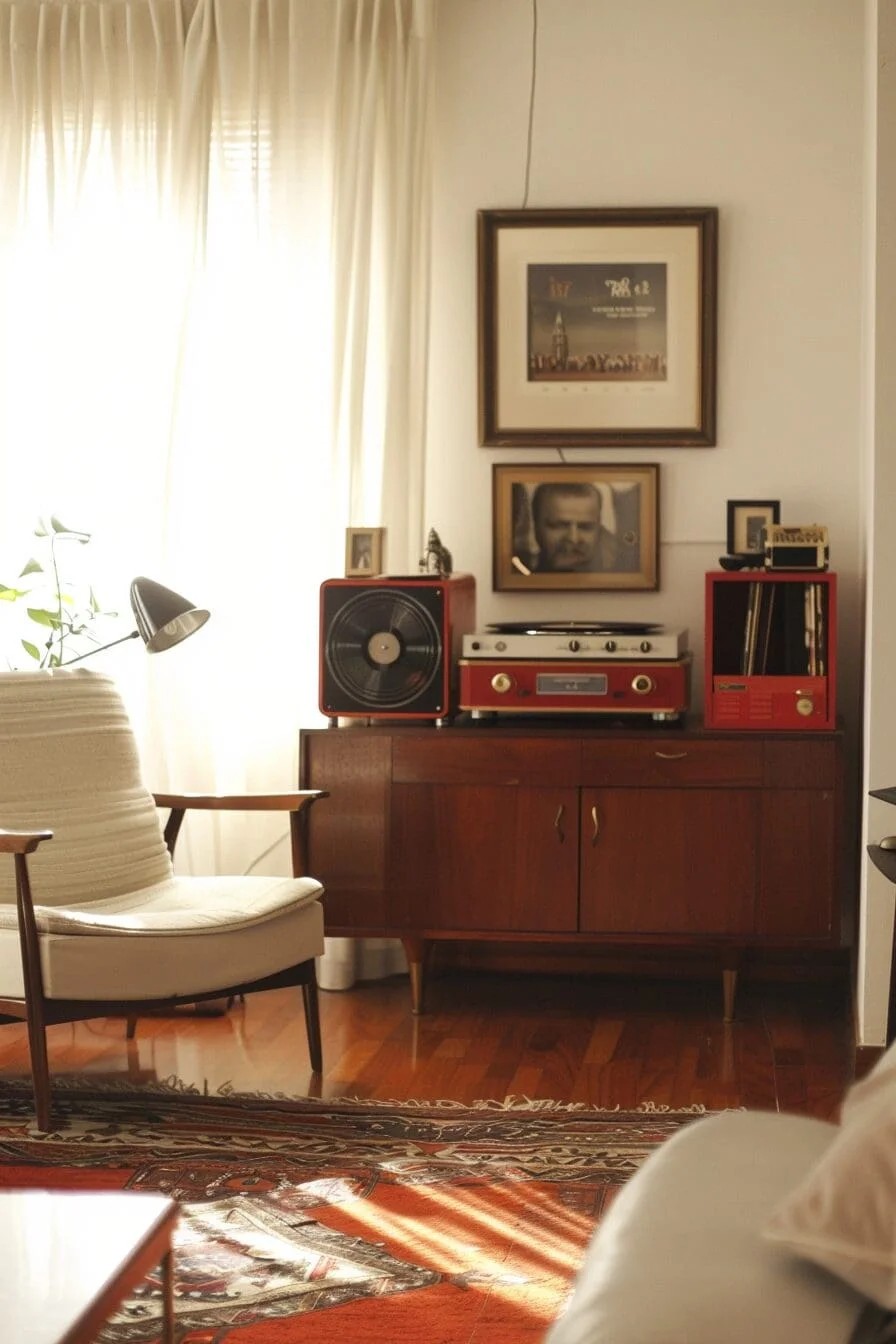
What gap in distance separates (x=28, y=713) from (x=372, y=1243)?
154cm

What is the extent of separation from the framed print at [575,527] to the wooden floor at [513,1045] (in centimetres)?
112

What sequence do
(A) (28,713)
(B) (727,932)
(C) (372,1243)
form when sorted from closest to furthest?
(C) (372,1243) < (A) (28,713) < (B) (727,932)

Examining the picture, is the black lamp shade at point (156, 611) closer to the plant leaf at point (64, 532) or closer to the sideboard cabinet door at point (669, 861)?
the plant leaf at point (64, 532)

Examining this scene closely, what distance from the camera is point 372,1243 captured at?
7.90ft

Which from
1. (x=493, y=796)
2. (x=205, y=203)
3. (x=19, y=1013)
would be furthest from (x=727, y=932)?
(x=205, y=203)

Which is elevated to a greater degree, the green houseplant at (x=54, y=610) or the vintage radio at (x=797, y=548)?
the vintage radio at (x=797, y=548)

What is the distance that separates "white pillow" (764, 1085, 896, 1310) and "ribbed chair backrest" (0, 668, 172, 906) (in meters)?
2.39

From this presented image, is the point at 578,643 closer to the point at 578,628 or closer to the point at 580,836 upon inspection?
the point at 578,628

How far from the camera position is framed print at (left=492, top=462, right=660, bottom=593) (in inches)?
165

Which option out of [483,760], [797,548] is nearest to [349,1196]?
[483,760]

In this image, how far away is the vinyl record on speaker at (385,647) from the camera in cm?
382

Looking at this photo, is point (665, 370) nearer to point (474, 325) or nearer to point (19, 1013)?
point (474, 325)

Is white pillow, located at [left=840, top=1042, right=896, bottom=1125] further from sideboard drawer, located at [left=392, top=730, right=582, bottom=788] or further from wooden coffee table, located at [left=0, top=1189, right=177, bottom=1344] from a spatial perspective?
sideboard drawer, located at [left=392, top=730, right=582, bottom=788]

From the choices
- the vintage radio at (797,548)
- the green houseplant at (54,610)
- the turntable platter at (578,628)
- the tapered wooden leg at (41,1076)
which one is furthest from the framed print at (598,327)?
the tapered wooden leg at (41,1076)
